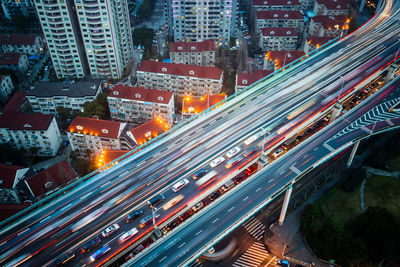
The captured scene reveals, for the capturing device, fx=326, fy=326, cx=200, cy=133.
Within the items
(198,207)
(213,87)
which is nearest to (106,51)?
(213,87)

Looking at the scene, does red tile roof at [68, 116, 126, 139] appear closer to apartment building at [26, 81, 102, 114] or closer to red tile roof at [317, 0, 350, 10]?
apartment building at [26, 81, 102, 114]

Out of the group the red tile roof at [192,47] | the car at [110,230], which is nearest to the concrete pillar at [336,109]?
the red tile roof at [192,47]

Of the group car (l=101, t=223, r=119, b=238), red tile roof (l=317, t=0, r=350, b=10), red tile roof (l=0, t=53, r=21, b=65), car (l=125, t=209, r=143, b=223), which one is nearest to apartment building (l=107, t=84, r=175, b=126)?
car (l=125, t=209, r=143, b=223)

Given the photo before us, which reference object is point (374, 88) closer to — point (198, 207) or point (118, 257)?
point (198, 207)

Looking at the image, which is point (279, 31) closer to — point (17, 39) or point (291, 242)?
point (291, 242)

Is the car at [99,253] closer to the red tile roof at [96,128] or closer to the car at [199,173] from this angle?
the car at [199,173]

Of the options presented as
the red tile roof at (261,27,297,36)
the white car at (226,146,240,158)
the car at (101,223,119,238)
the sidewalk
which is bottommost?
the sidewalk
